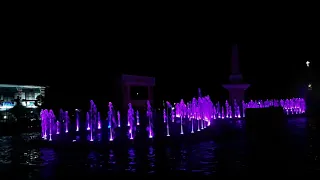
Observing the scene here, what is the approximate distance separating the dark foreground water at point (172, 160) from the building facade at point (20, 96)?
1671cm

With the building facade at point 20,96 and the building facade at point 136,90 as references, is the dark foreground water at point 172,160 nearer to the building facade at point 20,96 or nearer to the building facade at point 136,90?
the building facade at point 20,96

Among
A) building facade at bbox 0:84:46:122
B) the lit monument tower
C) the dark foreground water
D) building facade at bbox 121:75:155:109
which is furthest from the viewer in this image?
building facade at bbox 121:75:155:109

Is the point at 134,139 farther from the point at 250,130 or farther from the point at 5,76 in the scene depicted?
the point at 5,76

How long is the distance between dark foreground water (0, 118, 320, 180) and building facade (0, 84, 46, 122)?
16.7 meters

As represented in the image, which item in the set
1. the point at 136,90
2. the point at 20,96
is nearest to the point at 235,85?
the point at 136,90

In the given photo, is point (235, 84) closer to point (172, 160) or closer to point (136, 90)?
point (136, 90)

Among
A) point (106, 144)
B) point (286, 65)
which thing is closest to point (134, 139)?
point (106, 144)

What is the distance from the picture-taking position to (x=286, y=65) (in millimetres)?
46062

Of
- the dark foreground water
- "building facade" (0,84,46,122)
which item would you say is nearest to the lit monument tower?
the dark foreground water

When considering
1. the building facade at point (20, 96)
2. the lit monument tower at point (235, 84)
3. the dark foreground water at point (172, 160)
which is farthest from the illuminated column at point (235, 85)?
the building facade at point (20, 96)

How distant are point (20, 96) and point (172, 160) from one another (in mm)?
23885

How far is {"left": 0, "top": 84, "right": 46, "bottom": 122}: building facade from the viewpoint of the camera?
27750mm

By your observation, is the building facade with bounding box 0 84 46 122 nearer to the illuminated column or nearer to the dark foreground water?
the illuminated column

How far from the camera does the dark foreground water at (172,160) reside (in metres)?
7.48
